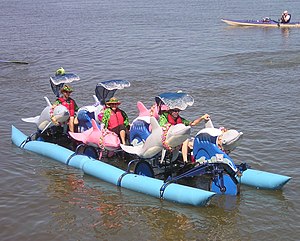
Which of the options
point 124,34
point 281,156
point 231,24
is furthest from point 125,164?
point 231,24

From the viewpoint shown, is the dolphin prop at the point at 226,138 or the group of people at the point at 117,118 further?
the group of people at the point at 117,118

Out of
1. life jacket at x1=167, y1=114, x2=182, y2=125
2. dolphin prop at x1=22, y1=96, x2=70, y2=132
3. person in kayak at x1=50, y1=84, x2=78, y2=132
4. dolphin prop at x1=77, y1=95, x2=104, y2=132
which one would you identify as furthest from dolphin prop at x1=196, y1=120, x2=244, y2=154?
person in kayak at x1=50, y1=84, x2=78, y2=132

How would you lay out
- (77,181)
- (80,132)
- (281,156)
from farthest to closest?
(80,132), (281,156), (77,181)

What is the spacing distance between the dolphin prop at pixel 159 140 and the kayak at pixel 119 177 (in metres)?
0.48

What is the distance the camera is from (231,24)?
1350 inches

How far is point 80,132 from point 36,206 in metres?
2.90

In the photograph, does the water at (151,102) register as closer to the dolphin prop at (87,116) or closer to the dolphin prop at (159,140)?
the dolphin prop at (159,140)

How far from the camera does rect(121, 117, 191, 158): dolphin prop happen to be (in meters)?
8.77

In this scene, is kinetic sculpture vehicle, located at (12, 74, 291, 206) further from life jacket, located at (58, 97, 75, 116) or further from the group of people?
life jacket, located at (58, 97, 75, 116)

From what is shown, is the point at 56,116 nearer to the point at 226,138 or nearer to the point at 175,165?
the point at 175,165

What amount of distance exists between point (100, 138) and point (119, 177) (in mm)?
1163

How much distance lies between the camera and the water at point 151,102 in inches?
332

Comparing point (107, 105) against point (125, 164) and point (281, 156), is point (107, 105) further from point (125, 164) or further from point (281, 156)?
point (281, 156)

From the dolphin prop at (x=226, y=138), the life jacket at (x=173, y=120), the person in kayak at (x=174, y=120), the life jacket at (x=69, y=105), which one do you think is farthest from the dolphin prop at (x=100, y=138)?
the dolphin prop at (x=226, y=138)
